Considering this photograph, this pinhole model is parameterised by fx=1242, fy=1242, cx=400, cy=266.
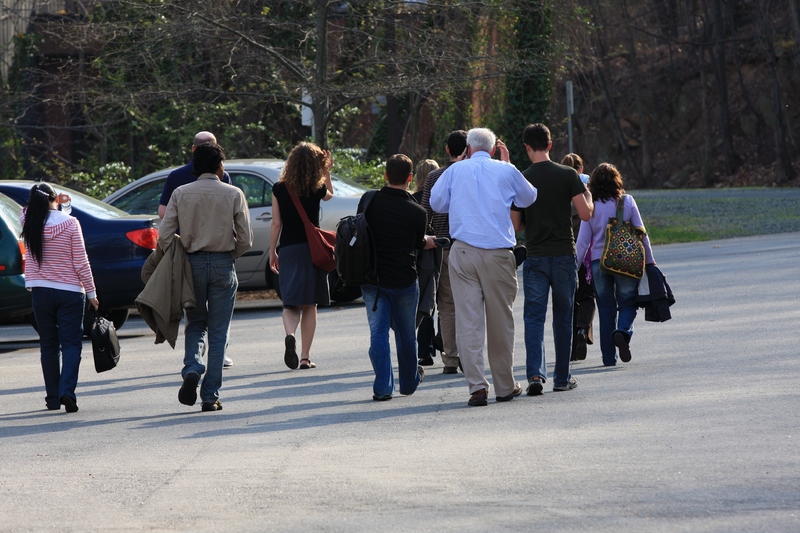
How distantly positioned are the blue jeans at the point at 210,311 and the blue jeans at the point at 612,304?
3.22 metres

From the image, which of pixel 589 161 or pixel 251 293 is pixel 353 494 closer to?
pixel 251 293


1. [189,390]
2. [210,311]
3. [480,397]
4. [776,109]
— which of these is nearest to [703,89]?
[776,109]

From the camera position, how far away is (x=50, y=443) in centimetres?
758

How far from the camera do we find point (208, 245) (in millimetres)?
8352

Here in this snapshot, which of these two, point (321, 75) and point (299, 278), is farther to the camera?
point (321, 75)

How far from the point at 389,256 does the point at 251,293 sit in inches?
356

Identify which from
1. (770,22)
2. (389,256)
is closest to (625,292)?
(389,256)

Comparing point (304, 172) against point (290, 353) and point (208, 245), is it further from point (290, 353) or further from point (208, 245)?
point (208, 245)

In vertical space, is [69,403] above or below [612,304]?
below

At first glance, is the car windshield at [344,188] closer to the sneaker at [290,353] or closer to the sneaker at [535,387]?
the sneaker at [290,353]

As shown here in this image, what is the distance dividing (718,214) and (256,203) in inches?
698

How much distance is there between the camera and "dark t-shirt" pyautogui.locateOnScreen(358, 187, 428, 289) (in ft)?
28.3

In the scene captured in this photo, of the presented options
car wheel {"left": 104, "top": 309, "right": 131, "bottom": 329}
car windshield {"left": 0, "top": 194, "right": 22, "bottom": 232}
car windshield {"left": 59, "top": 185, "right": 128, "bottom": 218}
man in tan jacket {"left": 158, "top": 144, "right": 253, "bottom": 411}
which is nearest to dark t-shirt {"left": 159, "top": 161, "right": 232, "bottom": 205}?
man in tan jacket {"left": 158, "top": 144, "right": 253, "bottom": 411}

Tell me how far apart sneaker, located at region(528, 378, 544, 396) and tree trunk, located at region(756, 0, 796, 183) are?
43.0 meters
